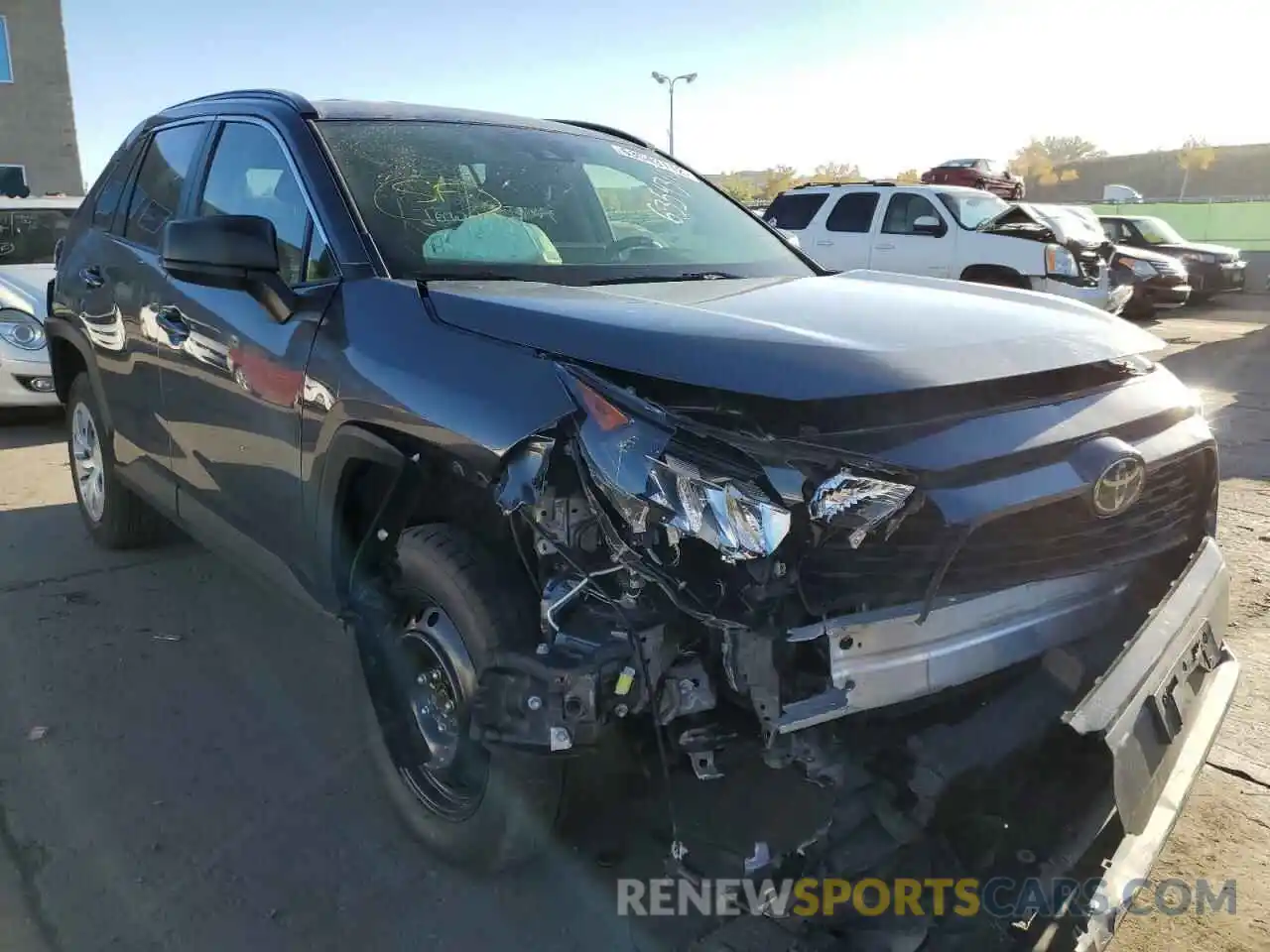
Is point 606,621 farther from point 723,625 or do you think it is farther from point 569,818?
point 569,818

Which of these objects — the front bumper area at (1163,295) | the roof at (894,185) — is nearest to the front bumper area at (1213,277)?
the front bumper area at (1163,295)

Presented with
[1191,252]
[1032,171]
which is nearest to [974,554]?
[1191,252]

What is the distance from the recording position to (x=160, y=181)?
402 centimetres

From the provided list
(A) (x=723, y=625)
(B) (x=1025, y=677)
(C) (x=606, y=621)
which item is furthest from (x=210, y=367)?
(B) (x=1025, y=677)

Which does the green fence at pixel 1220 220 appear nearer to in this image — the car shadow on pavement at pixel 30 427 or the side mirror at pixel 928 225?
the side mirror at pixel 928 225

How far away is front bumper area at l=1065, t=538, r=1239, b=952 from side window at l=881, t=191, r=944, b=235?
37.2ft

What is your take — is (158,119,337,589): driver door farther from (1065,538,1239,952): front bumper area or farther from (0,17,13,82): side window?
(0,17,13,82): side window

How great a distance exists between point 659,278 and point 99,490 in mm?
3391

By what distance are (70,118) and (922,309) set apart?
93.7ft

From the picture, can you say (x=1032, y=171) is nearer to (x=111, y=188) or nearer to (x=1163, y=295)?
(x=1163, y=295)

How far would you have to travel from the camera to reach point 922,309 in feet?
8.27

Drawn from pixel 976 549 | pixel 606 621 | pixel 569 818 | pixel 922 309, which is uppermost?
pixel 922 309

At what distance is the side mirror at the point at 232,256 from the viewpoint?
264 centimetres

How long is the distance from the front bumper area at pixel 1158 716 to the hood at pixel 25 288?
7640 millimetres
